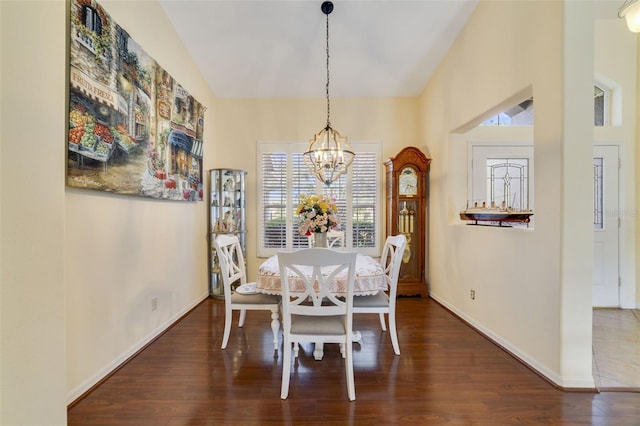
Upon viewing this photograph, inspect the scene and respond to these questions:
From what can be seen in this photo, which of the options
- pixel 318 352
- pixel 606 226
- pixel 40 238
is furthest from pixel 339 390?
pixel 606 226

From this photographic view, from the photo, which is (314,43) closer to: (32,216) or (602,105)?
(32,216)

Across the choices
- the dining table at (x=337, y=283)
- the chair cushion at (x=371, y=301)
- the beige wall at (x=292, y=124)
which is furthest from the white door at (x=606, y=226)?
the dining table at (x=337, y=283)

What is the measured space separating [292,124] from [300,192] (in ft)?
3.75

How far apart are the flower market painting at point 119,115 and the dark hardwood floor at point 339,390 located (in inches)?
59.2

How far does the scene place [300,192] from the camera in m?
4.83

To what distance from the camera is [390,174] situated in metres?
4.51

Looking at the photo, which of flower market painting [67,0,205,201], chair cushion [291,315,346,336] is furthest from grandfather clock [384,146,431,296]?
flower market painting [67,0,205,201]

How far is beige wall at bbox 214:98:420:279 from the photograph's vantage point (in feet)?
15.8

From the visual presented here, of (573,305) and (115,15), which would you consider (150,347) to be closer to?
(115,15)

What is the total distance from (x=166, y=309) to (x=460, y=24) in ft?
15.4

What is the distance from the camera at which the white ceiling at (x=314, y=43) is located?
3.23 meters

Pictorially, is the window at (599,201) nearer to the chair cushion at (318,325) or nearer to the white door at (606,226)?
the white door at (606,226)

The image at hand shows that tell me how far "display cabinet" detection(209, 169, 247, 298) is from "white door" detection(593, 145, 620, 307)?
15.9ft

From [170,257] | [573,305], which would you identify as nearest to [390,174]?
[573,305]
